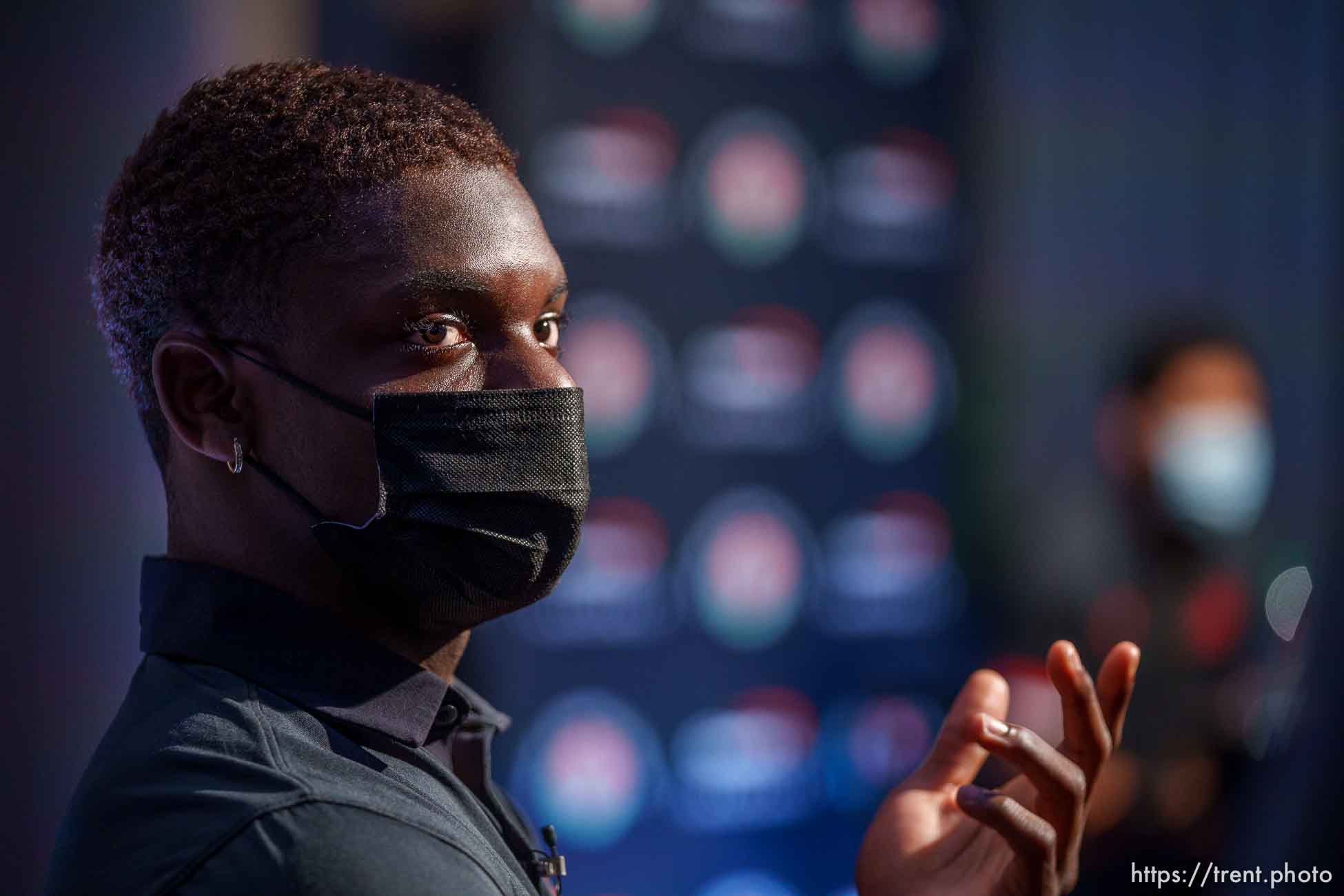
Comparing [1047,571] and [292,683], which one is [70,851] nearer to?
[292,683]

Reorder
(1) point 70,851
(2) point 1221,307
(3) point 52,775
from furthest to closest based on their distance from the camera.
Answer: (2) point 1221,307
(3) point 52,775
(1) point 70,851

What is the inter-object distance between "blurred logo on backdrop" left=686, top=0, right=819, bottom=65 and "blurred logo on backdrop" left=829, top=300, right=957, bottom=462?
2.65ft

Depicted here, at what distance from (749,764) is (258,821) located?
267 centimetres

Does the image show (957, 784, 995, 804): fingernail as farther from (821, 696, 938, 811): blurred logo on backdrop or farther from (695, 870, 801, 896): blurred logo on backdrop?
(821, 696, 938, 811): blurred logo on backdrop

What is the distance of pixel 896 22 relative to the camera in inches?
155

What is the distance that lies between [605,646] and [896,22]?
2181 millimetres

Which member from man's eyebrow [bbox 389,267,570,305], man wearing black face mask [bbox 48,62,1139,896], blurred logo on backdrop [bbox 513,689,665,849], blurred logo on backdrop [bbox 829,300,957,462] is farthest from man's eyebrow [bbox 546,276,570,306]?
blurred logo on backdrop [bbox 829,300,957,462]

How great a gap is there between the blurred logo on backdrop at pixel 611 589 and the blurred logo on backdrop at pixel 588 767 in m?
0.17

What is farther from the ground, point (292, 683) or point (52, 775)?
point (292, 683)

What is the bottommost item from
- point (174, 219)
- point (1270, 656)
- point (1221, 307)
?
point (1270, 656)

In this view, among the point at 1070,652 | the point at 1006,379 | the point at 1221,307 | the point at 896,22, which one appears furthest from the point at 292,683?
the point at 1221,307

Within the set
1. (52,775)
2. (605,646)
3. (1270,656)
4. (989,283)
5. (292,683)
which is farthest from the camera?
(989,283)

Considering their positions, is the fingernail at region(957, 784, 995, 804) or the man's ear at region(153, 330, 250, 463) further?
the man's ear at region(153, 330, 250, 463)

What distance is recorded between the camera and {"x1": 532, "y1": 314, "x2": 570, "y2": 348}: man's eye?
1549 mm
